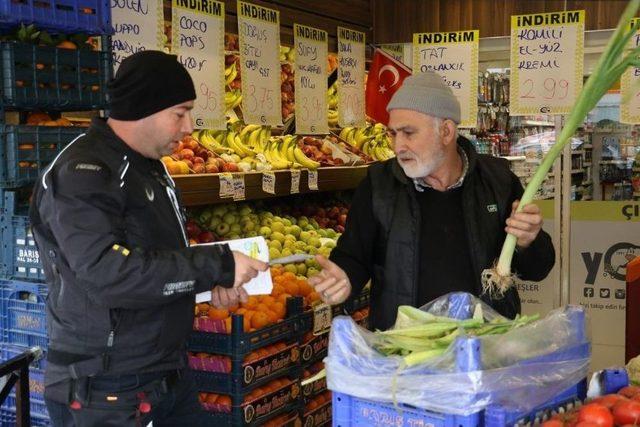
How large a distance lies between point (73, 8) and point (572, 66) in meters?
3.66

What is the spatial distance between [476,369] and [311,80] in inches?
172

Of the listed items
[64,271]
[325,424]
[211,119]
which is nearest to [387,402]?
[64,271]

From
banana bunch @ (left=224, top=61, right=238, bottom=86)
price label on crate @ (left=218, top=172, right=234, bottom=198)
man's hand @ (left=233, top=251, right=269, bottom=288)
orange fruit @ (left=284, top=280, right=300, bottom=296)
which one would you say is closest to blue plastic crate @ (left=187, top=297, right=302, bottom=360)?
orange fruit @ (left=284, top=280, right=300, bottom=296)

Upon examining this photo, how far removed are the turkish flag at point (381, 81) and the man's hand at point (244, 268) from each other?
14.0 feet

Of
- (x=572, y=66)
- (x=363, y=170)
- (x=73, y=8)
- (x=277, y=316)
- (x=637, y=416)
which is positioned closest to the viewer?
(x=637, y=416)

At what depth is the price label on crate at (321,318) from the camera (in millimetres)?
4312

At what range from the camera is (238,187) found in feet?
15.5

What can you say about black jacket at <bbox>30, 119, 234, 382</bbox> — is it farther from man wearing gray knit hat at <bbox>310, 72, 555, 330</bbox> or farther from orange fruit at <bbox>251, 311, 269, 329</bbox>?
orange fruit at <bbox>251, 311, 269, 329</bbox>

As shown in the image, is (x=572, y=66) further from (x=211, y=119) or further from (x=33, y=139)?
(x=33, y=139)

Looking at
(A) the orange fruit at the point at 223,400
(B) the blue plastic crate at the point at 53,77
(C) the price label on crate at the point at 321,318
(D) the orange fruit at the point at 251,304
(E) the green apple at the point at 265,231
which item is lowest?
(A) the orange fruit at the point at 223,400

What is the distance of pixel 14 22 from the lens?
3.27m

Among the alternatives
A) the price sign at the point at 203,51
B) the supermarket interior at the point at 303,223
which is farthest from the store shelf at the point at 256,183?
the price sign at the point at 203,51

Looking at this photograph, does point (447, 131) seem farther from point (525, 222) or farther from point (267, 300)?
point (267, 300)

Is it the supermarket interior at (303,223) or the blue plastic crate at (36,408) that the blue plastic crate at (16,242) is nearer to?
the supermarket interior at (303,223)
